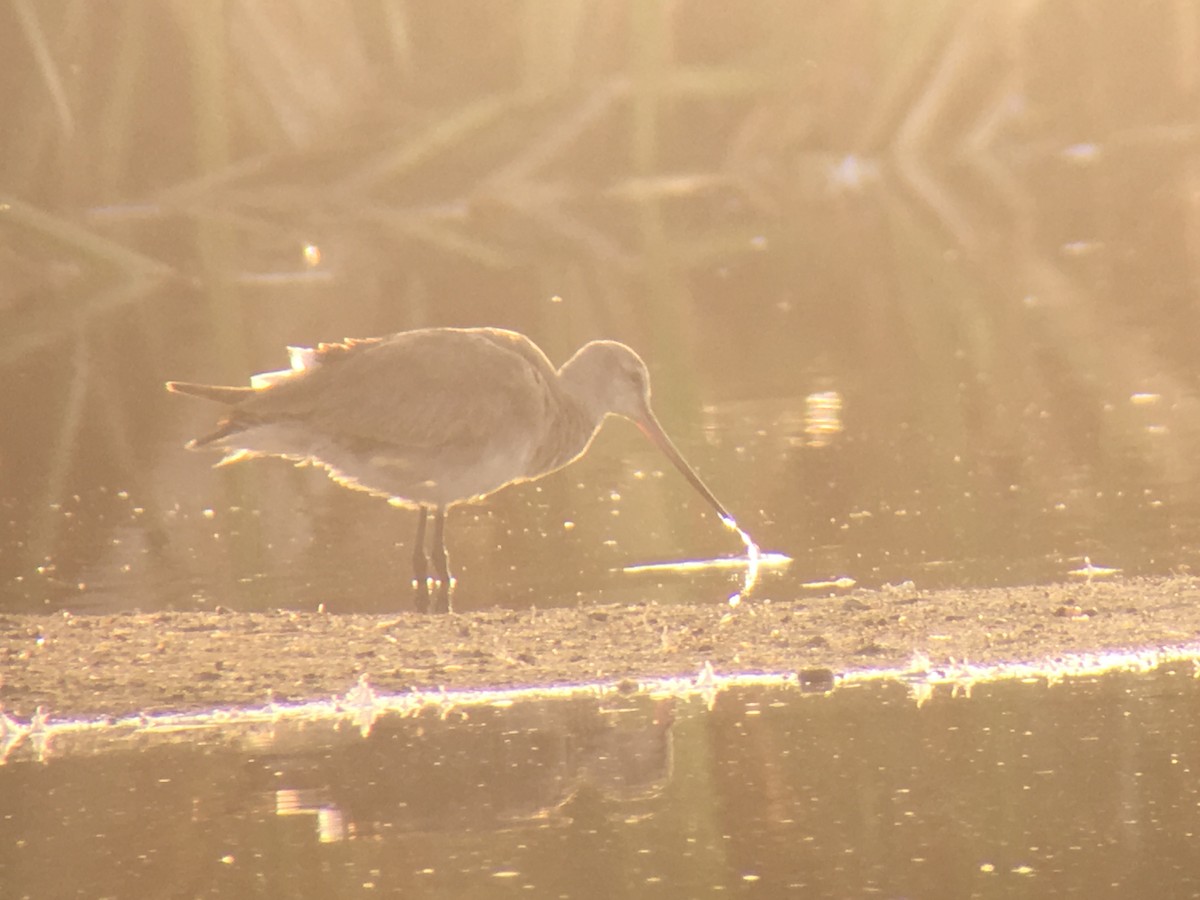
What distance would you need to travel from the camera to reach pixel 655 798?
636cm

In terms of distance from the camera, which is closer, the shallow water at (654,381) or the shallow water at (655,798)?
the shallow water at (655,798)

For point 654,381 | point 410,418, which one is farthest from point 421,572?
point 654,381

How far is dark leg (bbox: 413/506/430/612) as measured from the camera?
9.46m

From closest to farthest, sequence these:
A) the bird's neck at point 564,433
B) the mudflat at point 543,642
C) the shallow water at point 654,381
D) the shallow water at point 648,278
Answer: the shallow water at point 654,381 < the mudflat at point 543,642 < the bird's neck at point 564,433 < the shallow water at point 648,278

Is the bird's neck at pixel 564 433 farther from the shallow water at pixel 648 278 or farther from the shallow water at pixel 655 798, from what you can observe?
the shallow water at pixel 655 798

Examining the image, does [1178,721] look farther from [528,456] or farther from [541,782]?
[528,456]

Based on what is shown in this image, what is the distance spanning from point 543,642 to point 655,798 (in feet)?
5.63

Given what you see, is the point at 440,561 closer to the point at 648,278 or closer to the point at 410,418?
the point at 410,418

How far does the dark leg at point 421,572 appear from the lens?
946 cm

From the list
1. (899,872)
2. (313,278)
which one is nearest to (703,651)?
(899,872)

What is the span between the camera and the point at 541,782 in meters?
6.52

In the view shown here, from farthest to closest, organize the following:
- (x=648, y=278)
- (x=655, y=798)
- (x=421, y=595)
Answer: (x=648, y=278)
(x=421, y=595)
(x=655, y=798)

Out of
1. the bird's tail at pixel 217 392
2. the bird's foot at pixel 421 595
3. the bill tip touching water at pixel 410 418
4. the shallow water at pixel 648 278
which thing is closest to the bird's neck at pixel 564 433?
the bill tip touching water at pixel 410 418

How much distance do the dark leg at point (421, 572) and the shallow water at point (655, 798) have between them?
86.4 inches
